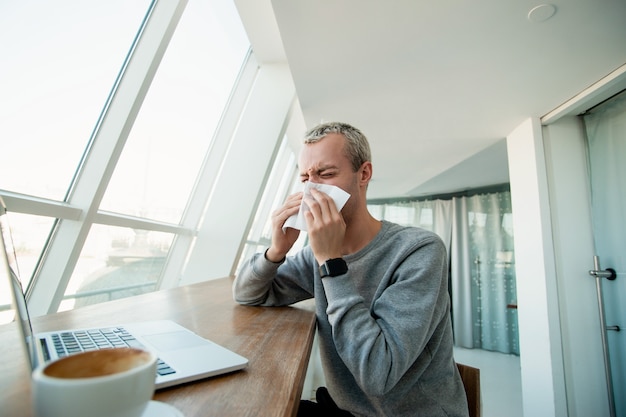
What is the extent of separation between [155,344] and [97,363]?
0.39 m

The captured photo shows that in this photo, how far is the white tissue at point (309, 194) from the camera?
97 centimetres

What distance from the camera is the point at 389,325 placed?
72 centimetres

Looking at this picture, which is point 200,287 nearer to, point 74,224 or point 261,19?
point 74,224

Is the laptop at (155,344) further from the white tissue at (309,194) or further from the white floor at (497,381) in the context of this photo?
the white floor at (497,381)

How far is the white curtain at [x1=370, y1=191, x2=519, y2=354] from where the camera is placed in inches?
189

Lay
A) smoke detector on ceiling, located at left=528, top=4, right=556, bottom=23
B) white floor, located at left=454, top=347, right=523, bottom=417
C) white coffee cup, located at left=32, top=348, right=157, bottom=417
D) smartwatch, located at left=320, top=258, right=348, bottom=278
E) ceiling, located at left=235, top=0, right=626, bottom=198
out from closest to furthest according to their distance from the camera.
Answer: white coffee cup, located at left=32, top=348, right=157, bottom=417 < smartwatch, located at left=320, top=258, right=348, bottom=278 < smoke detector on ceiling, located at left=528, top=4, right=556, bottom=23 < ceiling, located at left=235, top=0, right=626, bottom=198 < white floor, located at left=454, top=347, right=523, bottom=417

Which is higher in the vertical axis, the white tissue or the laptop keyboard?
the white tissue

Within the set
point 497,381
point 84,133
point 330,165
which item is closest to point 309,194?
point 330,165

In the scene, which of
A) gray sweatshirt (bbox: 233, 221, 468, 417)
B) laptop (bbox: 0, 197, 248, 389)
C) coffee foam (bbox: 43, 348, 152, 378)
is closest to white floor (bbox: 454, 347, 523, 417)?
gray sweatshirt (bbox: 233, 221, 468, 417)

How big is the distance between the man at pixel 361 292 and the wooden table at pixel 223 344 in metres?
0.11

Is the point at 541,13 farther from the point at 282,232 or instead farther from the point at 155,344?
the point at 155,344

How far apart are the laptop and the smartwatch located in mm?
297

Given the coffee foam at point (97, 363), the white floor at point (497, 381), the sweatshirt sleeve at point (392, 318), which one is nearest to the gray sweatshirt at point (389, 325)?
the sweatshirt sleeve at point (392, 318)

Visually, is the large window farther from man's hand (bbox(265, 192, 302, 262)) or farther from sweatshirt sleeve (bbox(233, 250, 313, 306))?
man's hand (bbox(265, 192, 302, 262))
